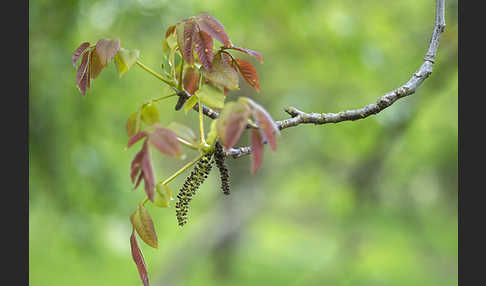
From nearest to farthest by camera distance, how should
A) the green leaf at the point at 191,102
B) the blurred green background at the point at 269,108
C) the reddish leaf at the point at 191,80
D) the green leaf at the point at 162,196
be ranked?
the green leaf at the point at 162,196, the green leaf at the point at 191,102, the reddish leaf at the point at 191,80, the blurred green background at the point at 269,108

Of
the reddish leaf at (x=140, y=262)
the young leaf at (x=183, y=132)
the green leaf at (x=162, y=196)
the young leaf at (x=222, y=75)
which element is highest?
the young leaf at (x=222, y=75)

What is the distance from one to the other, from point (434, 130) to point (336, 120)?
4.52 metres

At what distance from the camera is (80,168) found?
4230 mm

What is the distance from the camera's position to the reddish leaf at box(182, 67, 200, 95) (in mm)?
1451

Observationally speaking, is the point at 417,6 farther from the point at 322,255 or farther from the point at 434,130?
the point at 322,255

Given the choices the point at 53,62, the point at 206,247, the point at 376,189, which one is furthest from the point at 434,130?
the point at 53,62

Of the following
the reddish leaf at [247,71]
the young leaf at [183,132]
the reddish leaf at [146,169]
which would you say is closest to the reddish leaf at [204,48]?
the reddish leaf at [247,71]

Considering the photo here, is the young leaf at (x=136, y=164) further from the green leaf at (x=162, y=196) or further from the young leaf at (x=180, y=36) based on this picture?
the young leaf at (x=180, y=36)

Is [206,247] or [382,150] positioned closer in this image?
[382,150]

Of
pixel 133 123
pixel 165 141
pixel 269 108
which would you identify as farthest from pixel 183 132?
pixel 269 108

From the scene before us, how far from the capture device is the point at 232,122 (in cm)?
99

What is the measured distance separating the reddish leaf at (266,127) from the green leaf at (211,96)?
0.21 m

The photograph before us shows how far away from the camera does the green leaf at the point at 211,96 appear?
1204 mm

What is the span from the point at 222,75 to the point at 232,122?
0.93 ft
